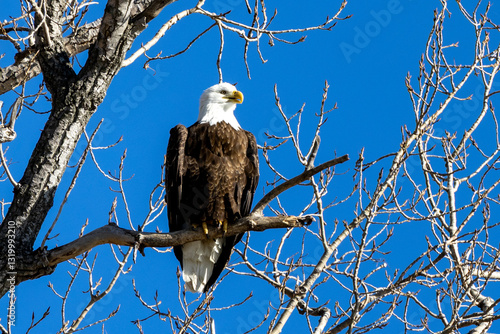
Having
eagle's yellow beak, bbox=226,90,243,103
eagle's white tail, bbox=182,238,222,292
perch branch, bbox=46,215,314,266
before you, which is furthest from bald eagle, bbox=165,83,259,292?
perch branch, bbox=46,215,314,266

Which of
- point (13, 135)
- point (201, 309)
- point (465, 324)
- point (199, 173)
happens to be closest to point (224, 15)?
point (199, 173)

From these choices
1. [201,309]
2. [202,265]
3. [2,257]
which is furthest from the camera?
[202,265]

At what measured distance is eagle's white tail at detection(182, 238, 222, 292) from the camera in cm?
470

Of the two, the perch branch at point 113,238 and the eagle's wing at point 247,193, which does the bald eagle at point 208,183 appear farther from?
the perch branch at point 113,238

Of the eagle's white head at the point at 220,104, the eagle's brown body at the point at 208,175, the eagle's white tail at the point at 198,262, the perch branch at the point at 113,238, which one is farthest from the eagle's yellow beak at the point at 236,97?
the perch branch at the point at 113,238

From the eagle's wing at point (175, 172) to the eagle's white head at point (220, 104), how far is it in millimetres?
303

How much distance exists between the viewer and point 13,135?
3660mm

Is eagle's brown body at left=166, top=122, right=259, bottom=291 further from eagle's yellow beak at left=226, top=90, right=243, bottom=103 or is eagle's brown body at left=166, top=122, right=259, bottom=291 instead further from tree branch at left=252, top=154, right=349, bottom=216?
tree branch at left=252, top=154, right=349, bottom=216

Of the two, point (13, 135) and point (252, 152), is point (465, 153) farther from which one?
point (13, 135)

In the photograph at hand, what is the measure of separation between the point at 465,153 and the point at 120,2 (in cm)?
291

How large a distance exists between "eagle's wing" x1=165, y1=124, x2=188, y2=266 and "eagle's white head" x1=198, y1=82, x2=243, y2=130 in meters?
0.30

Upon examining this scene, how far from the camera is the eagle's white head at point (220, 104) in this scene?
474 centimetres

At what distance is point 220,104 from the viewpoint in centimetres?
488

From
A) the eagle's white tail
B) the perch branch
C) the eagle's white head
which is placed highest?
the eagle's white head
